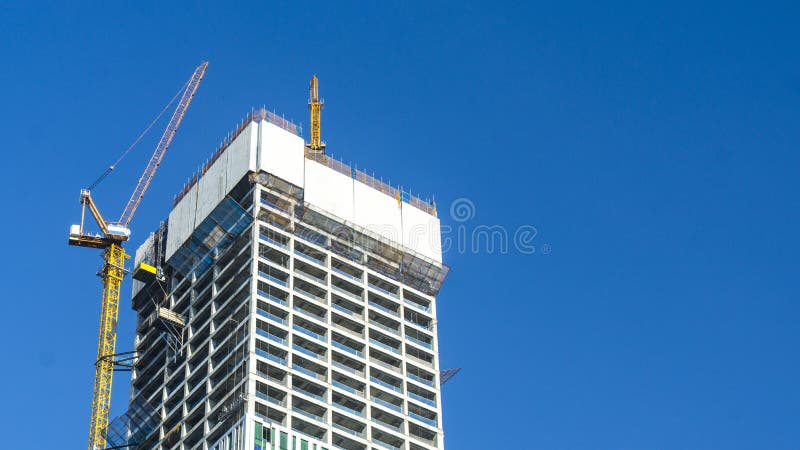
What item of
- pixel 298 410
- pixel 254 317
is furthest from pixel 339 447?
pixel 254 317

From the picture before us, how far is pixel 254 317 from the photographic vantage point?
199 meters

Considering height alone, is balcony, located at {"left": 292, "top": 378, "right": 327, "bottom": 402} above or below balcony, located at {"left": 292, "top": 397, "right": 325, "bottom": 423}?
above

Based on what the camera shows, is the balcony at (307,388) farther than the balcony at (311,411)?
Yes

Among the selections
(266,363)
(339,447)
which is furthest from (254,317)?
(339,447)

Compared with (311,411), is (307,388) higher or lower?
higher

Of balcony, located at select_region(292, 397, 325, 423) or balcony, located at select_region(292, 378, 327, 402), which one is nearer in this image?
balcony, located at select_region(292, 397, 325, 423)

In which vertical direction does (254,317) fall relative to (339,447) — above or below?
above

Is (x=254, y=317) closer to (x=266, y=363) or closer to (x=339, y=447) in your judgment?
(x=266, y=363)

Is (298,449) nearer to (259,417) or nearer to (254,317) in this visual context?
(259,417)

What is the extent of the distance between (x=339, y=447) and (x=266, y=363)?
1300cm

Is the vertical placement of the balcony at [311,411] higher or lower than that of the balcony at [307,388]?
lower

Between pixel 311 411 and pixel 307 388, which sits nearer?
pixel 311 411

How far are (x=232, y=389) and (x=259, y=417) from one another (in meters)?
6.89

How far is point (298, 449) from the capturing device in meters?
190
